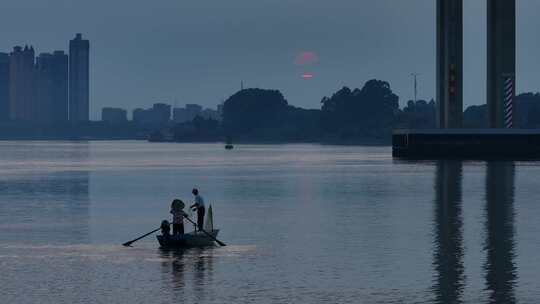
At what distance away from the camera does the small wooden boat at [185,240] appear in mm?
46562

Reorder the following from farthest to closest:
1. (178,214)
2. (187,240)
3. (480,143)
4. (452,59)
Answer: (452,59)
(480,143)
(187,240)
(178,214)

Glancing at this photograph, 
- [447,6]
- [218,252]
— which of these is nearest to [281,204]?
[218,252]

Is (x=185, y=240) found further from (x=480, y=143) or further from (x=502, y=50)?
(x=480, y=143)

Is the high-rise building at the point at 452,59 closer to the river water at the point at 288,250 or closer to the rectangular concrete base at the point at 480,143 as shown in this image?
the rectangular concrete base at the point at 480,143

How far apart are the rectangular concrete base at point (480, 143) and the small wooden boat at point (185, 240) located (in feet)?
318

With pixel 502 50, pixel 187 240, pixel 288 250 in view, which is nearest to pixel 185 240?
pixel 187 240

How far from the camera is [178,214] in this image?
151 feet

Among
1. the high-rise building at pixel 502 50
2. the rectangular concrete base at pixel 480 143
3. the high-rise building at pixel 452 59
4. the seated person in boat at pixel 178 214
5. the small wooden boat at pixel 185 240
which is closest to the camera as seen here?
the seated person in boat at pixel 178 214

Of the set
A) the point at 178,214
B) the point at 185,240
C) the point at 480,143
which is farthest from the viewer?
the point at 480,143

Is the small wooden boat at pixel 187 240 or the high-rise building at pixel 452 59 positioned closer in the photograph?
the small wooden boat at pixel 187 240

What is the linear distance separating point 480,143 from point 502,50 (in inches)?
441

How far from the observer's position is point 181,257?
43.9 meters

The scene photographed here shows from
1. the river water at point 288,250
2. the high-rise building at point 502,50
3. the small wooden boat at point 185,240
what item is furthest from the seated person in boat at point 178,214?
the high-rise building at point 502,50

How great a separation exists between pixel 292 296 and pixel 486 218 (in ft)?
97.8
